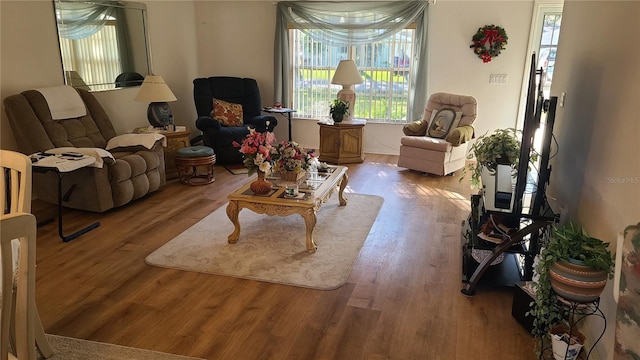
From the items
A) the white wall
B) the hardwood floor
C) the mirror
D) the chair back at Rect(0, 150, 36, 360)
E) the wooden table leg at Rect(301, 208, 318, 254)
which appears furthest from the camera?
the mirror

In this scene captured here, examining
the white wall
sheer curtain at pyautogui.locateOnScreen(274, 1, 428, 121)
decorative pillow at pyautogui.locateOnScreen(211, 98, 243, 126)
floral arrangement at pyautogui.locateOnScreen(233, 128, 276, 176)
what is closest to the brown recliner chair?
floral arrangement at pyautogui.locateOnScreen(233, 128, 276, 176)

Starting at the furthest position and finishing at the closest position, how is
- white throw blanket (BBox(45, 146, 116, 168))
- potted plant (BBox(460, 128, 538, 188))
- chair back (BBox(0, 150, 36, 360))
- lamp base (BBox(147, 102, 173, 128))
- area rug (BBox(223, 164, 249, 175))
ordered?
area rug (BBox(223, 164, 249, 175)) < lamp base (BBox(147, 102, 173, 128)) < white throw blanket (BBox(45, 146, 116, 168)) < potted plant (BBox(460, 128, 538, 188)) < chair back (BBox(0, 150, 36, 360))

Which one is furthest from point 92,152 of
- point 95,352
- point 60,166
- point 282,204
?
point 95,352

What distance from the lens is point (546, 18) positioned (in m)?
5.82

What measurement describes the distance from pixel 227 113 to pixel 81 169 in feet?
8.19

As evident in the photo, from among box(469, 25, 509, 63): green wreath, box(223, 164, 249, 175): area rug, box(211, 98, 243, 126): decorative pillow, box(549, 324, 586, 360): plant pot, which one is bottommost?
box(223, 164, 249, 175): area rug

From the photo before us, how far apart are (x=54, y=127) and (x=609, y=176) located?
4.41 m

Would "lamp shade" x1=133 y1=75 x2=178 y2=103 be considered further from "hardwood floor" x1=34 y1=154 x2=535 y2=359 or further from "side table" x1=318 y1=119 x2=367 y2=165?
"side table" x1=318 y1=119 x2=367 y2=165

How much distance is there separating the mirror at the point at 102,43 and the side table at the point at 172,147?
99cm

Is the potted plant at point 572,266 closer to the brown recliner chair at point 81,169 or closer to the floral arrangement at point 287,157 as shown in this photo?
the floral arrangement at point 287,157

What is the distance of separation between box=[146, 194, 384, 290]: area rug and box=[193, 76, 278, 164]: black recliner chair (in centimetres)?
172

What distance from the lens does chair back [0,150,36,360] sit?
1291mm

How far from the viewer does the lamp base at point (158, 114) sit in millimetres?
5254

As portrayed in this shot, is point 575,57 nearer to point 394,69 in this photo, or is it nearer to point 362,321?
point 362,321
